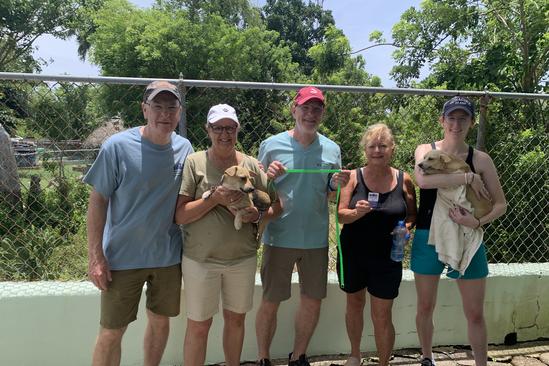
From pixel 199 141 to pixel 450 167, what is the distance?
182 cm

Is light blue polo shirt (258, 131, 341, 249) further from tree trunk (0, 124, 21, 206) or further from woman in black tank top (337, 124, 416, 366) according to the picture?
tree trunk (0, 124, 21, 206)

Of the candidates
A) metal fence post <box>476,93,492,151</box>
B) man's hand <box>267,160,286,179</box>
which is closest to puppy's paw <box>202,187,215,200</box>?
man's hand <box>267,160,286,179</box>

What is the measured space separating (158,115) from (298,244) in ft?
3.85

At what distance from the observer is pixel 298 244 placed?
9.33 ft

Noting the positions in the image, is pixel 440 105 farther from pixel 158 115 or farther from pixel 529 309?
pixel 158 115

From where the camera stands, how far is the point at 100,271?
2.38 m

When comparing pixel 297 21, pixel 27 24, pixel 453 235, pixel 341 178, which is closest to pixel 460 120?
pixel 453 235

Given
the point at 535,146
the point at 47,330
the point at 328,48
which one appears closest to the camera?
the point at 47,330

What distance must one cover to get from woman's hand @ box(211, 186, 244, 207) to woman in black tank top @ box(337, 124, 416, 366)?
807 millimetres

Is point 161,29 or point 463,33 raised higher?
point 161,29

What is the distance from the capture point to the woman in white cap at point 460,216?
2.73 meters

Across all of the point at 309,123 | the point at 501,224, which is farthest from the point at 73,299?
the point at 501,224

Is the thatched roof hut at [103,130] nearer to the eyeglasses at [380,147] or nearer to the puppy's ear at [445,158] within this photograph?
the eyeglasses at [380,147]

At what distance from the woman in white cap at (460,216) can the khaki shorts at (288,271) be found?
620 millimetres
